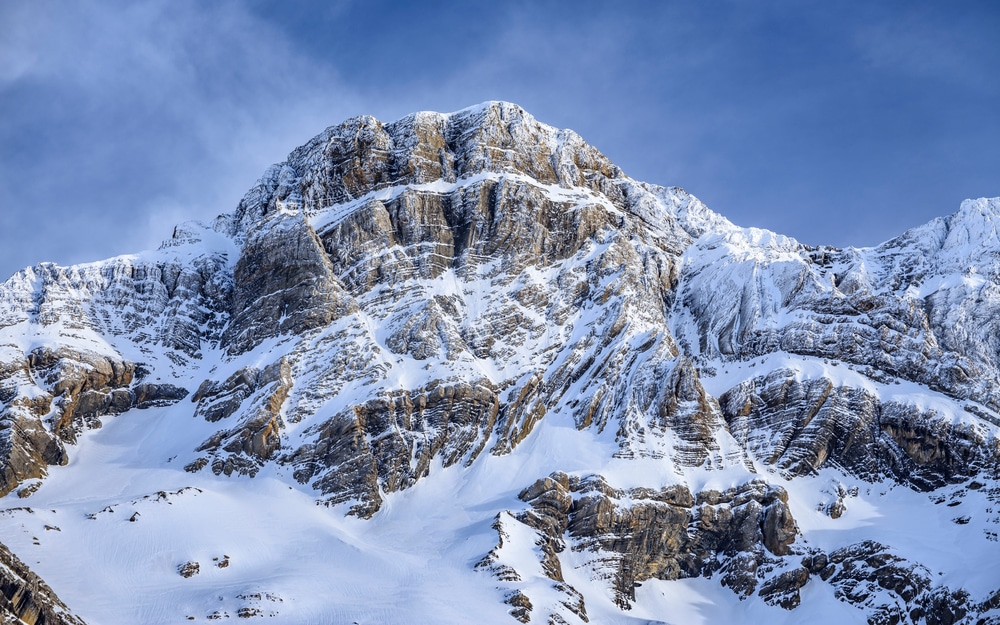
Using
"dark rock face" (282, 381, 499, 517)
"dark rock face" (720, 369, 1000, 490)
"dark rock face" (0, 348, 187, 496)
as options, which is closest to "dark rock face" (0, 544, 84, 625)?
"dark rock face" (282, 381, 499, 517)

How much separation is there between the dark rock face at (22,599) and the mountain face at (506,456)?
24.8 meters

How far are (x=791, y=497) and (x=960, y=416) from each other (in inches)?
1214

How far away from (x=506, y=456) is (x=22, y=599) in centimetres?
8456

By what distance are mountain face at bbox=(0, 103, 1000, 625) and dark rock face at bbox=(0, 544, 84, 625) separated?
24823 millimetres

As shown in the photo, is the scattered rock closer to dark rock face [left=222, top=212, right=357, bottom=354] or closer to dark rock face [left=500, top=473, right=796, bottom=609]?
dark rock face [left=500, top=473, right=796, bottom=609]

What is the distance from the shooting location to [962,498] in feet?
531

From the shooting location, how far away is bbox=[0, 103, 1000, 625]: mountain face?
14262cm

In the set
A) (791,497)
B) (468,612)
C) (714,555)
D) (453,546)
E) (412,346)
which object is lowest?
(468,612)

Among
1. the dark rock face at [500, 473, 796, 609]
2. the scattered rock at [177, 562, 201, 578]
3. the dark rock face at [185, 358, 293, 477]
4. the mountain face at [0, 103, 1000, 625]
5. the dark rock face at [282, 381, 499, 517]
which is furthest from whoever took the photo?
the dark rock face at [185, 358, 293, 477]

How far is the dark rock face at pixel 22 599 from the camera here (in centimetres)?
9650

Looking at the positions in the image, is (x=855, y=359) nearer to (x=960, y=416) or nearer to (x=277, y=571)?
(x=960, y=416)

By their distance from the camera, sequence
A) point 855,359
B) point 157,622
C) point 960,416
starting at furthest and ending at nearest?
point 855,359, point 960,416, point 157,622

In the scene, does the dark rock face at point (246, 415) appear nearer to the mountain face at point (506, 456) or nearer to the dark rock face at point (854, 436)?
the mountain face at point (506, 456)

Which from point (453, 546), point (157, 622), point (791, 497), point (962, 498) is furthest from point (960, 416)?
point (157, 622)
